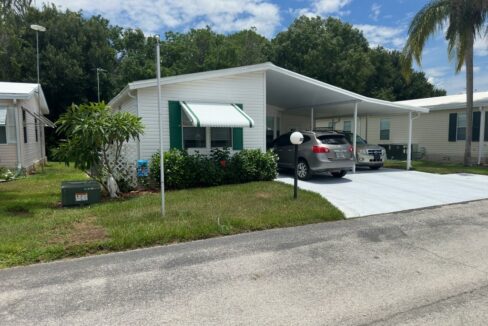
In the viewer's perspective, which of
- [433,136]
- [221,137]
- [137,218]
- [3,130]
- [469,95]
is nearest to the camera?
[137,218]

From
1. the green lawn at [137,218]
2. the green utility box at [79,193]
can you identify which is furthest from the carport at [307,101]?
the green utility box at [79,193]

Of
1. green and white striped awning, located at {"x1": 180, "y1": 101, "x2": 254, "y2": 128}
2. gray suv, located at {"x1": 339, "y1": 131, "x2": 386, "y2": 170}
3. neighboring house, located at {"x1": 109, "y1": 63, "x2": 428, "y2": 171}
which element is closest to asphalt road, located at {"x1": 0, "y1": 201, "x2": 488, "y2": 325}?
green and white striped awning, located at {"x1": 180, "y1": 101, "x2": 254, "y2": 128}

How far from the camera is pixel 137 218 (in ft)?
19.8

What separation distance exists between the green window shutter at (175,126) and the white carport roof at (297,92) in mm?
678

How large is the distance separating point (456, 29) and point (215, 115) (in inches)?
485

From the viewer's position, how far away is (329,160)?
1007cm

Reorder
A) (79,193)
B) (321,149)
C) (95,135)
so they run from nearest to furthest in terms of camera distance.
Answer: (79,193), (95,135), (321,149)

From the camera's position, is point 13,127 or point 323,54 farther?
point 323,54

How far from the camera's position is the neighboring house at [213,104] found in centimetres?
934

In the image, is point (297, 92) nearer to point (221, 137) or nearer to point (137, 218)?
point (221, 137)

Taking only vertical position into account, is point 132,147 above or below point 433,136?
below

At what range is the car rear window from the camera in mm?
10227

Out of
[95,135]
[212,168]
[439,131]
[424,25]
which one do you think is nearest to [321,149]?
[212,168]

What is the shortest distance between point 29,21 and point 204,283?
2946 centimetres
